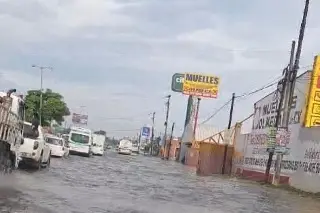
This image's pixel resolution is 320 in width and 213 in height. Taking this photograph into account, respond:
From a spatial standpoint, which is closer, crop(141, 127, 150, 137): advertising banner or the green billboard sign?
the green billboard sign

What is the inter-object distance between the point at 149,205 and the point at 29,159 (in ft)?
30.6

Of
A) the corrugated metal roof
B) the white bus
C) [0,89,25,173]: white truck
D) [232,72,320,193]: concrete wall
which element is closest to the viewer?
[0,89,25,173]: white truck

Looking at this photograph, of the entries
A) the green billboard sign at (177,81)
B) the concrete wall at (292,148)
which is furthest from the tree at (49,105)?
the concrete wall at (292,148)

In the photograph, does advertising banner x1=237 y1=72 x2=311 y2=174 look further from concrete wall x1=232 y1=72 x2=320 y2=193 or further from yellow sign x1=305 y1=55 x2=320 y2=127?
yellow sign x1=305 y1=55 x2=320 y2=127

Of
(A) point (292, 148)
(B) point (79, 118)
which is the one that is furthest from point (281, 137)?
(B) point (79, 118)

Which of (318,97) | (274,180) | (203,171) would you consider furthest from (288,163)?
(203,171)

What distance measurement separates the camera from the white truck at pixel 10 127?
15811mm

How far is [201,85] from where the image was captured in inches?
3617

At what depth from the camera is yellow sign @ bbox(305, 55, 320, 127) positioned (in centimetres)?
2794

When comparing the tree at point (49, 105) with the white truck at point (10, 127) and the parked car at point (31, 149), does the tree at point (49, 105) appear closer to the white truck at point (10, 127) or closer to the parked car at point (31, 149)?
the parked car at point (31, 149)

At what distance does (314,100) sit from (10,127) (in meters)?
16.2

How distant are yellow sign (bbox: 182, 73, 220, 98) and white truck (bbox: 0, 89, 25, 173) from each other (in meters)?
72.8

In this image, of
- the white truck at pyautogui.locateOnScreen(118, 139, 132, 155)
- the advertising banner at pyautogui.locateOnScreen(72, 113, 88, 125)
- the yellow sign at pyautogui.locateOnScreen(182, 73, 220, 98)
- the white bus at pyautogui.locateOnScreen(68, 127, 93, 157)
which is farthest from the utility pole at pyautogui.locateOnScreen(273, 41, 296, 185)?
the advertising banner at pyautogui.locateOnScreen(72, 113, 88, 125)

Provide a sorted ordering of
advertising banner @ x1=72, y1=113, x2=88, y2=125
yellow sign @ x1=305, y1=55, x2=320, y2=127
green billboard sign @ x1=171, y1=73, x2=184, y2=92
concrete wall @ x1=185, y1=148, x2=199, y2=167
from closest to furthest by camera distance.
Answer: yellow sign @ x1=305, y1=55, x2=320, y2=127 < concrete wall @ x1=185, y1=148, x2=199, y2=167 < green billboard sign @ x1=171, y1=73, x2=184, y2=92 < advertising banner @ x1=72, y1=113, x2=88, y2=125
